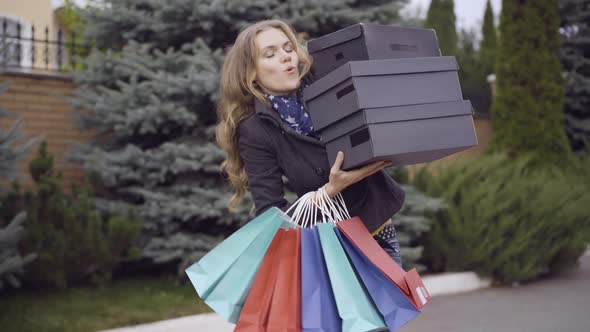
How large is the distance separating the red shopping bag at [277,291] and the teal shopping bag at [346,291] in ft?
0.33

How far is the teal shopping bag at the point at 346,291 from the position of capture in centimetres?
182

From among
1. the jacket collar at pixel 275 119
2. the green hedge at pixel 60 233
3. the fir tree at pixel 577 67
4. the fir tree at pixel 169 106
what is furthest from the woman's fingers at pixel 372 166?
the fir tree at pixel 577 67

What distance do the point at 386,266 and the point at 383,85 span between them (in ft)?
1.99

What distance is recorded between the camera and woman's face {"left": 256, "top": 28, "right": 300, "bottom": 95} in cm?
235

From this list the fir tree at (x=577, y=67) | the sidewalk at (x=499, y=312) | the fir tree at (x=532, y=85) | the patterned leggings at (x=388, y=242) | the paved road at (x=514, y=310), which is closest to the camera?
the patterned leggings at (x=388, y=242)

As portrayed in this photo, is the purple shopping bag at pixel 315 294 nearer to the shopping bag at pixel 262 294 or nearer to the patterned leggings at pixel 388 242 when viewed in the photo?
the shopping bag at pixel 262 294

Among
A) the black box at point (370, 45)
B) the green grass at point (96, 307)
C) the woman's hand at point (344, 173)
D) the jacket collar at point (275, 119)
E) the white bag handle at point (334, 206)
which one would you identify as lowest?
the green grass at point (96, 307)

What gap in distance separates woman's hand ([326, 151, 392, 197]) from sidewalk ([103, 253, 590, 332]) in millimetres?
2554

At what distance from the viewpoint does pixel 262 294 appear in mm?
1924

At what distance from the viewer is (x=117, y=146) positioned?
19.2ft

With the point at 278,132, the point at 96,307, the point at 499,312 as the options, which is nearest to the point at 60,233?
the point at 96,307

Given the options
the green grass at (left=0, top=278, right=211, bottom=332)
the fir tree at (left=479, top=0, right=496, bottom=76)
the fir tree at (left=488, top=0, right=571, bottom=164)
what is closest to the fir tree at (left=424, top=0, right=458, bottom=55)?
the fir tree at (left=479, top=0, right=496, bottom=76)

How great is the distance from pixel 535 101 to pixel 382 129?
748 cm

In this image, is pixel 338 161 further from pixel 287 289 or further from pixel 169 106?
pixel 169 106
